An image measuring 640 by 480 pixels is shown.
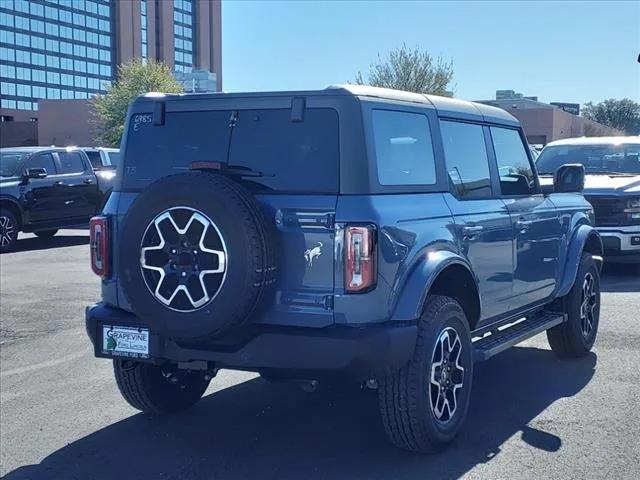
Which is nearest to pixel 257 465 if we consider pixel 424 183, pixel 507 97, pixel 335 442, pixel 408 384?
pixel 335 442

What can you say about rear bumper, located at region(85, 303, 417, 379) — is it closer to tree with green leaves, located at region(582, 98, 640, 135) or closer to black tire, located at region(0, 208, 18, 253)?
black tire, located at region(0, 208, 18, 253)

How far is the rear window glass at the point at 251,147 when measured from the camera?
4.38 metres

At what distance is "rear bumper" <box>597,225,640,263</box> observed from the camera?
1082 cm

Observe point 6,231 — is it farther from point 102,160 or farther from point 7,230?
point 102,160

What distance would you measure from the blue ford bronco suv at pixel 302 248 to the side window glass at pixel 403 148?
1cm

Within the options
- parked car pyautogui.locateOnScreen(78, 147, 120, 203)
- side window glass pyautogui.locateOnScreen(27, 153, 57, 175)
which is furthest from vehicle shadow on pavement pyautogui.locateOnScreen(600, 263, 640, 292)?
parked car pyautogui.locateOnScreen(78, 147, 120, 203)

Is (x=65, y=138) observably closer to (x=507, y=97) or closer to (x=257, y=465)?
(x=507, y=97)

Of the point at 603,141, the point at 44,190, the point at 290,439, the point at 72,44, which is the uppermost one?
the point at 72,44

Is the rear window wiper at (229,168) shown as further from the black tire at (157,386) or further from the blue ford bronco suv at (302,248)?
the black tire at (157,386)

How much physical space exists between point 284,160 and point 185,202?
60 cm

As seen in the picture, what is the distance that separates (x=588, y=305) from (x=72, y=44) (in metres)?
81.7

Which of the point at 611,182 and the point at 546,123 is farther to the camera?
the point at 546,123

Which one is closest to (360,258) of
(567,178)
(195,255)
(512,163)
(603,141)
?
(195,255)

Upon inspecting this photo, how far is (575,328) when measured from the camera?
6758mm
